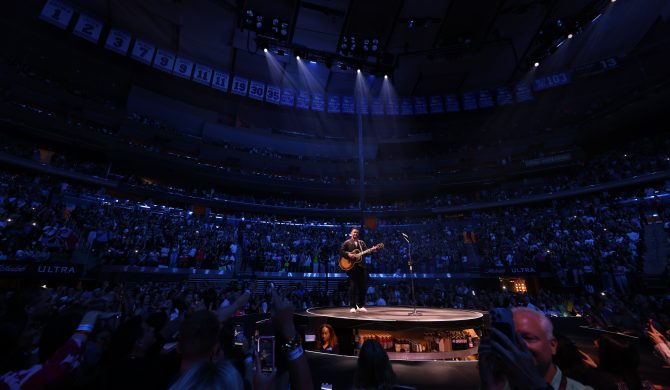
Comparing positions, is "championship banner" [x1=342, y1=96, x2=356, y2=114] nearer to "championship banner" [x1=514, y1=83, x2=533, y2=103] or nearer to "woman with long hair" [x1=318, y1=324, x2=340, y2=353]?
"championship banner" [x1=514, y1=83, x2=533, y2=103]

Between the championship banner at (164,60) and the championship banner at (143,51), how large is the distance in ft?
1.25

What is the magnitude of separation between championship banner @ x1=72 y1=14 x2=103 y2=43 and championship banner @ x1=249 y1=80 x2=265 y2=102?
421 inches

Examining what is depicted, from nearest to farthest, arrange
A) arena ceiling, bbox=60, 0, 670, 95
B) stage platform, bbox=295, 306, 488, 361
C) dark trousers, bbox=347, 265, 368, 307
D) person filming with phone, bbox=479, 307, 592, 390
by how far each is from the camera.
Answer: person filming with phone, bbox=479, 307, 592, 390, stage platform, bbox=295, 306, 488, 361, dark trousers, bbox=347, 265, 368, 307, arena ceiling, bbox=60, 0, 670, 95

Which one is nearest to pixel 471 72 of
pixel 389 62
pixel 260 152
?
pixel 389 62

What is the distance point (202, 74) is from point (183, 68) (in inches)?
55.4

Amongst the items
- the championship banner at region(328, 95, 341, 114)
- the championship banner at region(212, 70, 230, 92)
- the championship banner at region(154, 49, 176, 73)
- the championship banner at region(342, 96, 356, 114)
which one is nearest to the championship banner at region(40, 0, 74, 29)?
the championship banner at region(154, 49, 176, 73)

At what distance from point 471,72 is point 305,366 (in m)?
30.9

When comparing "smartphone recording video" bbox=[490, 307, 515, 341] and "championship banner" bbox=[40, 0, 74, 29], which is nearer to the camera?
"smartphone recording video" bbox=[490, 307, 515, 341]

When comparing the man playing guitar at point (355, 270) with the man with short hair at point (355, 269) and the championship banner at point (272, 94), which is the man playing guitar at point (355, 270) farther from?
the championship banner at point (272, 94)

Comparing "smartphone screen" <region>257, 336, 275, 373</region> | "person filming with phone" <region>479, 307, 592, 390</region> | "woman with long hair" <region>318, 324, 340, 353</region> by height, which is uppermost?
"person filming with phone" <region>479, 307, 592, 390</region>

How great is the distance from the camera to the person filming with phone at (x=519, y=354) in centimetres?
104

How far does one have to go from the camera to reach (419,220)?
2889cm

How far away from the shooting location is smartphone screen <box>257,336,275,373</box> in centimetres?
265

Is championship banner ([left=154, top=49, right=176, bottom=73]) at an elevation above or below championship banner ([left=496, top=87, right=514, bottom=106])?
below
